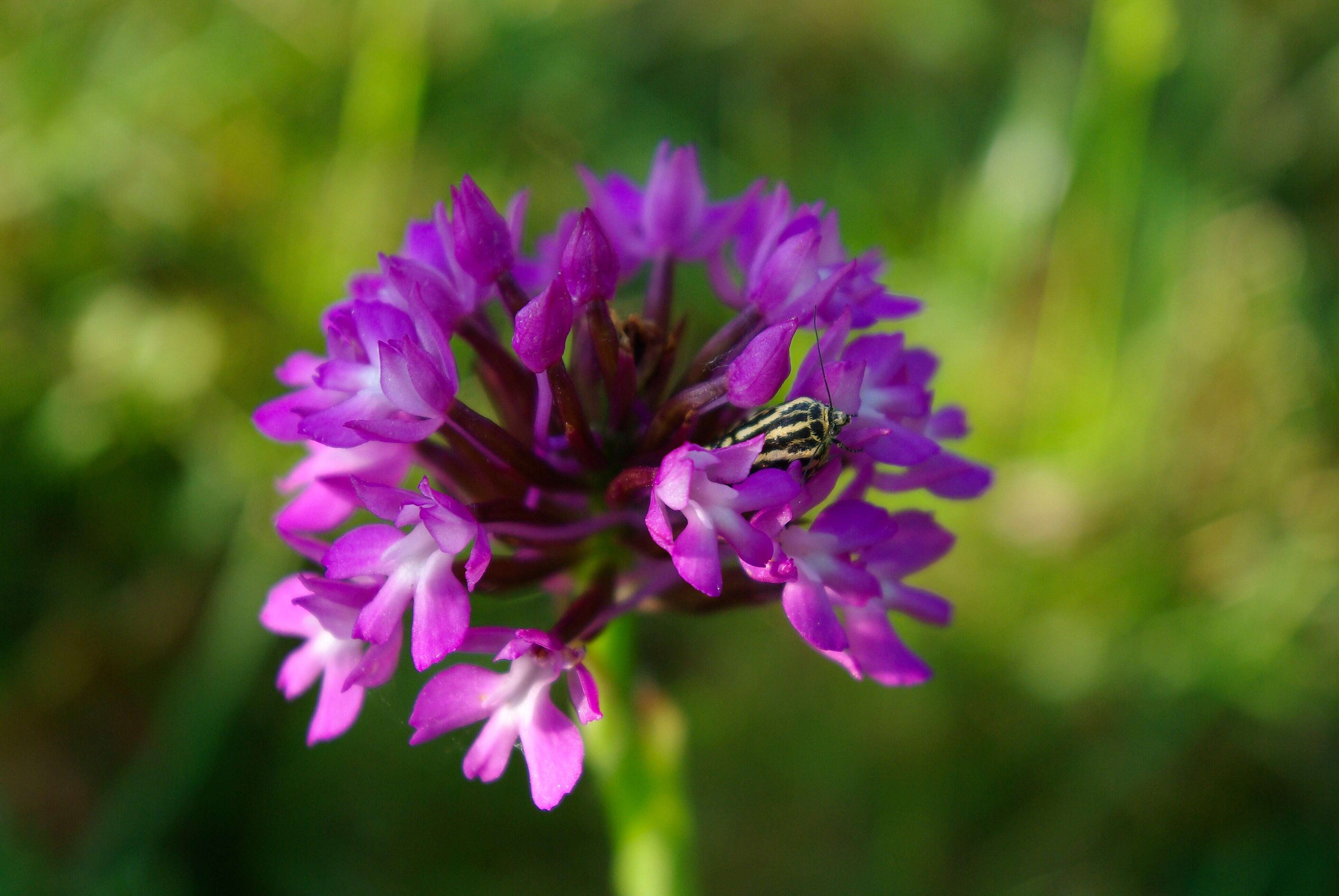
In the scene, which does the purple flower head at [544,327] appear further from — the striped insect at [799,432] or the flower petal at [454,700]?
the flower petal at [454,700]

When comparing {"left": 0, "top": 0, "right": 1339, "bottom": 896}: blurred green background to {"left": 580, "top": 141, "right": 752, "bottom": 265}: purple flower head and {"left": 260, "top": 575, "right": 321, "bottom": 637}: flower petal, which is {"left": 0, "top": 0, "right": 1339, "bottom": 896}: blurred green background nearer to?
{"left": 260, "top": 575, "right": 321, "bottom": 637}: flower petal

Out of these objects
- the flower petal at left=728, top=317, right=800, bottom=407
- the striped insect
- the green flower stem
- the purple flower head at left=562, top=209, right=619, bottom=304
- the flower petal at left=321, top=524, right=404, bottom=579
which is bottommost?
the green flower stem

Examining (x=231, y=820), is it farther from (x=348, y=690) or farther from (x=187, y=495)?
(x=348, y=690)

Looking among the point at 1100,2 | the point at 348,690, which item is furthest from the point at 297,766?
the point at 1100,2

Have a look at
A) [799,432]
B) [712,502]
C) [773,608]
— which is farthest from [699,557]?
[773,608]

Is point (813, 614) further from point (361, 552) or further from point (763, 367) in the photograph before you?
point (361, 552)

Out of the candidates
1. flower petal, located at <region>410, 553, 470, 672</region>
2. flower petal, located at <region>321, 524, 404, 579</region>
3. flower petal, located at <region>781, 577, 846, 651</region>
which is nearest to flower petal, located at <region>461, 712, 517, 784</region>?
flower petal, located at <region>410, 553, 470, 672</region>

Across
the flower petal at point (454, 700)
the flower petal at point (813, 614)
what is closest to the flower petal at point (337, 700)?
the flower petal at point (454, 700)
